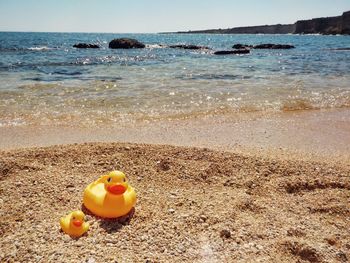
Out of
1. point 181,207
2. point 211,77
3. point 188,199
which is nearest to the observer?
point 181,207

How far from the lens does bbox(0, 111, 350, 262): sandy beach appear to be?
3029 millimetres

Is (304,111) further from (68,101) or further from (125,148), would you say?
(68,101)

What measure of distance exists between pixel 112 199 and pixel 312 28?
136307mm

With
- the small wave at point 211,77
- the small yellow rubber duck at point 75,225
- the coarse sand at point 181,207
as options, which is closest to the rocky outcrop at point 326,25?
→ the small wave at point 211,77

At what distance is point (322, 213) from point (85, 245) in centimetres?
231

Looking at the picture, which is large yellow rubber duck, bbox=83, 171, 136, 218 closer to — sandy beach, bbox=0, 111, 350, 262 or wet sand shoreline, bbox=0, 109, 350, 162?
sandy beach, bbox=0, 111, 350, 262

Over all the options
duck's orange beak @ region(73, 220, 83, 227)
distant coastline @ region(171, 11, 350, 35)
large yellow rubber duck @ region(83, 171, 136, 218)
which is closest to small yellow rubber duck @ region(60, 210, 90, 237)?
duck's orange beak @ region(73, 220, 83, 227)

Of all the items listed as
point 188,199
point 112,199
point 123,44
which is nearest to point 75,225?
point 112,199

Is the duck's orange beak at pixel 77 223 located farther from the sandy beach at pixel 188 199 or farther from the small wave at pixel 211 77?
the small wave at pixel 211 77

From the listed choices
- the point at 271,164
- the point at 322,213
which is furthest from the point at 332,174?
the point at 322,213

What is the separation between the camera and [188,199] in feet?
12.7

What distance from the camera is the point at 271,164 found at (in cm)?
486

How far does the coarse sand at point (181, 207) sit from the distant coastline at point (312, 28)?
351 ft

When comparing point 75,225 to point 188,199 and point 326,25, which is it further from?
point 326,25
